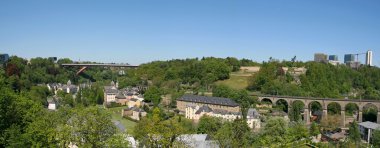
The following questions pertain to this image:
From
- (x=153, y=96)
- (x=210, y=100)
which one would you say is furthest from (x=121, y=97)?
(x=210, y=100)

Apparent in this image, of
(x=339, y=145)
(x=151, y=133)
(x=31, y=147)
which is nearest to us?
(x=31, y=147)

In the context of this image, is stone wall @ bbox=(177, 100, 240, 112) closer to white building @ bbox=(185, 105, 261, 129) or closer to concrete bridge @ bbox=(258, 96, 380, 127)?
white building @ bbox=(185, 105, 261, 129)

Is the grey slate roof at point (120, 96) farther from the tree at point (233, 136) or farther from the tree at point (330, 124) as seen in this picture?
the tree at point (233, 136)

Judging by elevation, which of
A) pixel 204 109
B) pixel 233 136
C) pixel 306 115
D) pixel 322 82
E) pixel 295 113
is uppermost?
pixel 322 82

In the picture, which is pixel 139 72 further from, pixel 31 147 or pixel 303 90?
pixel 31 147

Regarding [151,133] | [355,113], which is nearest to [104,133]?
[151,133]

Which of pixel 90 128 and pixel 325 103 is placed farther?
pixel 325 103

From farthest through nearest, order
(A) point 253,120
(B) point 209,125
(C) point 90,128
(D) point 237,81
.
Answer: (D) point 237,81, (A) point 253,120, (B) point 209,125, (C) point 90,128

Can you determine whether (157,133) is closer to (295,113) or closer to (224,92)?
(295,113)
